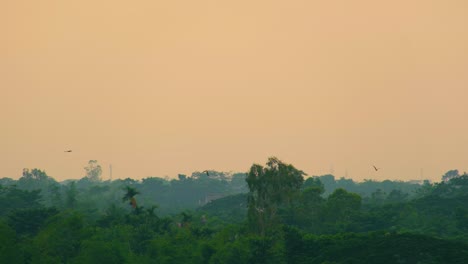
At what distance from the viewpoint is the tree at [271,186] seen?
339ft

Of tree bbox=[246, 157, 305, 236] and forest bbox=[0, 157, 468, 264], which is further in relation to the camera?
tree bbox=[246, 157, 305, 236]

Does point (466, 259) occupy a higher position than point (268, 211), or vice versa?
point (268, 211)

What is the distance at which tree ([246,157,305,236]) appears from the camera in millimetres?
103438

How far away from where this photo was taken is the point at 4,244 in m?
78.8

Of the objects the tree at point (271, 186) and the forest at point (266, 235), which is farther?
the tree at point (271, 186)

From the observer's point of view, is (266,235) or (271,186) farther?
(271,186)

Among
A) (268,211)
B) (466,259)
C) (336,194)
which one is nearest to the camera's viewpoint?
(466,259)

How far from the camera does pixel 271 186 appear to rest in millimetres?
107375

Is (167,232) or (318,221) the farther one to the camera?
(318,221)

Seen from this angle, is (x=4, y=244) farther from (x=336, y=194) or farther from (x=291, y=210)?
(x=336, y=194)

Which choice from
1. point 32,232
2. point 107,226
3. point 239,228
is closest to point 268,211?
point 239,228

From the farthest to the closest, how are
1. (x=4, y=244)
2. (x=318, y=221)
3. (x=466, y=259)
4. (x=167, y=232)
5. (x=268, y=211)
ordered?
1. (x=318, y=221)
2. (x=268, y=211)
3. (x=167, y=232)
4. (x=4, y=244)
5. (x=466, y=259)

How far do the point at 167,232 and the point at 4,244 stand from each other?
23.2 meters

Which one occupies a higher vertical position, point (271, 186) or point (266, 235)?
point (271, 186)
